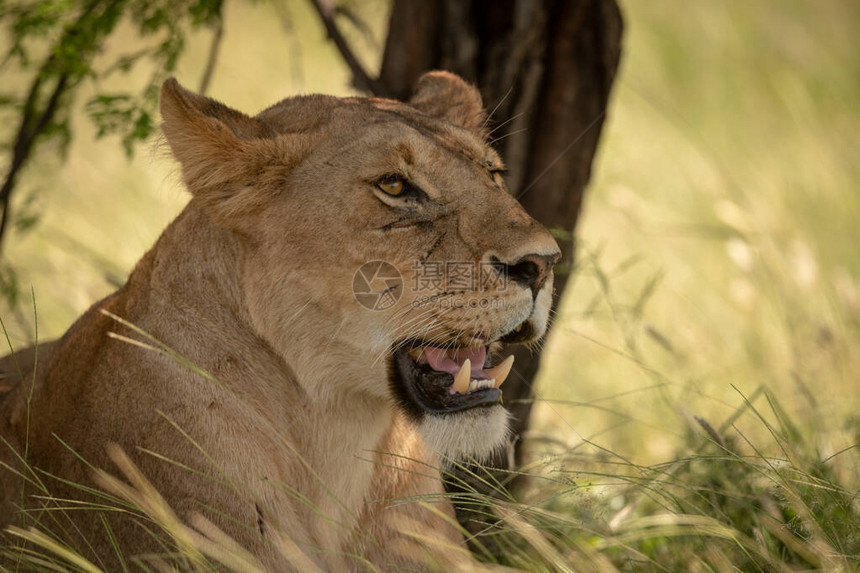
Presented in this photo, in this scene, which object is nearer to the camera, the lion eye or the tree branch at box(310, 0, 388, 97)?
the lion eye

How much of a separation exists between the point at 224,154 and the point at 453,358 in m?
0.89

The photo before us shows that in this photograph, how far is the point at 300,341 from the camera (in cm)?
290

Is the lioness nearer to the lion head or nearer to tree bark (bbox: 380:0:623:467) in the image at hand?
the lion head

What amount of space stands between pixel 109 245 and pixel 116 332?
5.14 metres

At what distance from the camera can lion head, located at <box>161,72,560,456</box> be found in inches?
110

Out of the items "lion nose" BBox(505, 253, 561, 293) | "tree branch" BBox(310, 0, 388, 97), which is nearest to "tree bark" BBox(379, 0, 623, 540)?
"tree branch" BBox(310, 0, 388, 97)

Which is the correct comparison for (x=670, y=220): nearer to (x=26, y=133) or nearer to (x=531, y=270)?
(x=26, y=133)

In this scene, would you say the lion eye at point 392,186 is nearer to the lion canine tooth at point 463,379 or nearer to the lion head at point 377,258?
the lion head at point 377,258

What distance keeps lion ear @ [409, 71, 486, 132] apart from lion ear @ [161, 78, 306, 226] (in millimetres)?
701

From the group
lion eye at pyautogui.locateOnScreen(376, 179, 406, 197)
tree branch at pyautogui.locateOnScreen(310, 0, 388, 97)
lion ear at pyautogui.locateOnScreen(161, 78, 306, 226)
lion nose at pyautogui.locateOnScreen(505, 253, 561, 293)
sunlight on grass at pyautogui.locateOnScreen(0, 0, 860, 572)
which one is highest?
tree branch at pyautogui.locateOnScreen(310, 0, 388, 97)

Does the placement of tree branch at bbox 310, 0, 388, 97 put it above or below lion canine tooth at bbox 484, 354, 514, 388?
above

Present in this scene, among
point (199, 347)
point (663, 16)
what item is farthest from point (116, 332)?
point (663, 16)

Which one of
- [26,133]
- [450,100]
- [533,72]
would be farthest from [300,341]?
[26,133]

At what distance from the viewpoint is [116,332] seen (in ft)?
9.71
